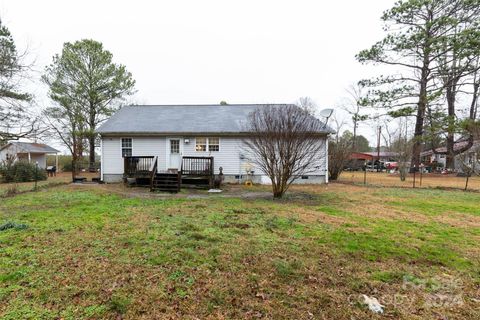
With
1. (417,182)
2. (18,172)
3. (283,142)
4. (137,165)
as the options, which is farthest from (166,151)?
(417,182)

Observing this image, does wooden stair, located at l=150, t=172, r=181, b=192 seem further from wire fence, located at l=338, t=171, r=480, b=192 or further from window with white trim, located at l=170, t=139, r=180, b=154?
wire fence, located at l=338, t=171, r=480, b=192

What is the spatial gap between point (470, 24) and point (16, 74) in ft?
89.2

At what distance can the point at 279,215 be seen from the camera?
627 centimetres

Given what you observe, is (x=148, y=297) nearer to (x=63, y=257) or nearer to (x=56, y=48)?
(x=63, y=257)

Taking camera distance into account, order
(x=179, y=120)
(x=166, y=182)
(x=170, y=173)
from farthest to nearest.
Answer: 1. (x=179, y=120)
2. (x=170, y=173)
3. (x=166, y=182)

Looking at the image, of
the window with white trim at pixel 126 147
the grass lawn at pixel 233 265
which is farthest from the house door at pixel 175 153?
the grass lawn at pixel 233 265

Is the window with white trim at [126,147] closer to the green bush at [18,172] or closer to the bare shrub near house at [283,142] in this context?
the green bush at [18,172]

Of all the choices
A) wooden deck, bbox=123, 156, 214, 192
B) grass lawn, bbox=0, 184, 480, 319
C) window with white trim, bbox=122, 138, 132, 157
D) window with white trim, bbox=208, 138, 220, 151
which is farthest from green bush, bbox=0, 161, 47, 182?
grass lawn, bbox=0, 184, 480, 319

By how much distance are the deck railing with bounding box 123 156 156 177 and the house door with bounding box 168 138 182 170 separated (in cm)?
137

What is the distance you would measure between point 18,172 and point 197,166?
12221mm

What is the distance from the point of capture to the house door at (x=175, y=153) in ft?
43.6

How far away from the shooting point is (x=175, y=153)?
526 inches

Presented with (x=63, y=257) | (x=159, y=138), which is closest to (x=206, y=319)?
(x=63, y=257)

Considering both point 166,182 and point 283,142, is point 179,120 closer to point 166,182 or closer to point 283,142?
point 166,182
